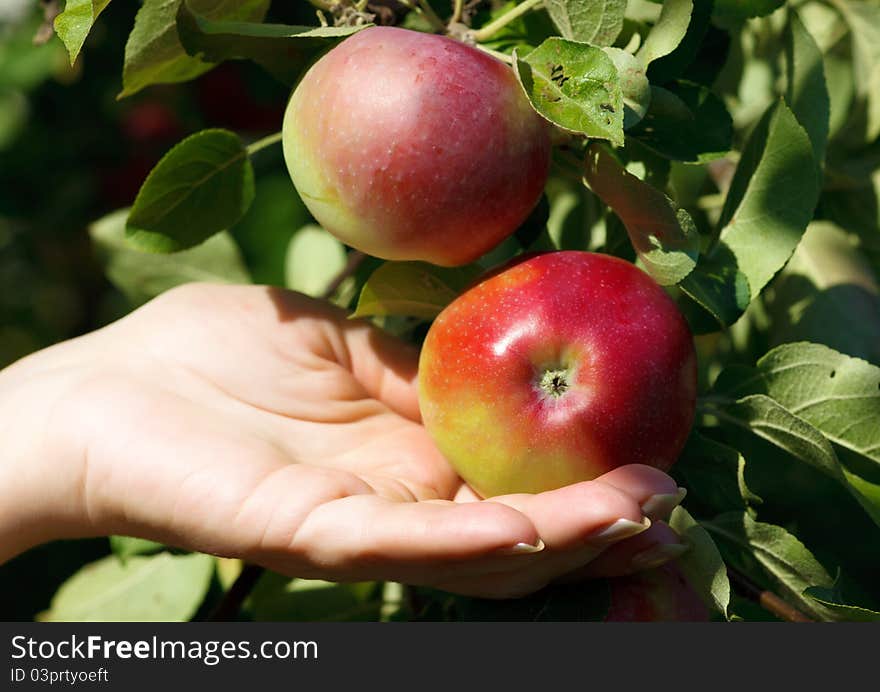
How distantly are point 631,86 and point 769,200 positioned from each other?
0.21m

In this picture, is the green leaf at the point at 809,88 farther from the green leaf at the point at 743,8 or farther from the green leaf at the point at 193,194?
the green leaf at the point at 193,194

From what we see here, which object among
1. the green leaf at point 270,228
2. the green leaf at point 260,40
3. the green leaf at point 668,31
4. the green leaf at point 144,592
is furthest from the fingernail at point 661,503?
the green leaf at point 270,228

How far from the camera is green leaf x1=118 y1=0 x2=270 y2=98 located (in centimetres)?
82

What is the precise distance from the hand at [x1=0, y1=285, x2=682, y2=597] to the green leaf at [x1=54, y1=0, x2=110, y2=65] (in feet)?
1.02

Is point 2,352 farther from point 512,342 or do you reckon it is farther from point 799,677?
point 799,677

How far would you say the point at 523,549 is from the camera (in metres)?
0.69

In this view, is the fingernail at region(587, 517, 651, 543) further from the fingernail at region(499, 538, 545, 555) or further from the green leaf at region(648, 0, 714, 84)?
the green leaf at region(648, 0, 714, 84)

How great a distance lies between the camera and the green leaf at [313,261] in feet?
4.33

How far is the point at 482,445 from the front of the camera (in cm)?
78

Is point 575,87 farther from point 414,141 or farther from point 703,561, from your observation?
point 703,561

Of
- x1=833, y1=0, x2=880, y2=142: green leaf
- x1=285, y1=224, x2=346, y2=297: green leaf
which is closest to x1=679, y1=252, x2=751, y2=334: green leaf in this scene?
x1=833, y1=0, x2=880, y2=142: green leaf

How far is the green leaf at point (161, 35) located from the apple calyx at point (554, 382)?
1.34ft

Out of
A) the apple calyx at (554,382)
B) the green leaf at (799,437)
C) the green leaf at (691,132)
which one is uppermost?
the green leaf at (691,132)

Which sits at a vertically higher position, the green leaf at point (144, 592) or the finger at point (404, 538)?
the finger at point (404, 538)
